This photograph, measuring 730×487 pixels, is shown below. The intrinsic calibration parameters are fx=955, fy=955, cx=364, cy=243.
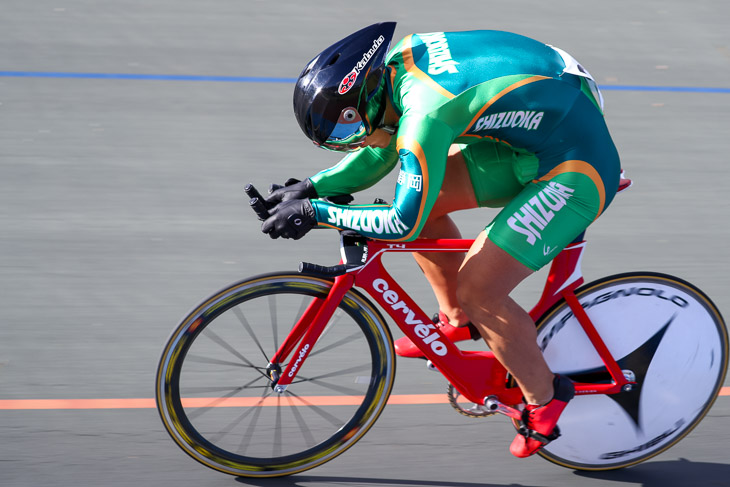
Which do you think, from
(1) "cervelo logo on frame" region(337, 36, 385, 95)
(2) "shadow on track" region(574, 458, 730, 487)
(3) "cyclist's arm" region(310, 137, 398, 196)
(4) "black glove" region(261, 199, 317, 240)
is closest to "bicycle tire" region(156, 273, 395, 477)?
(4) "black glove" region(261, 199, 317, 240)

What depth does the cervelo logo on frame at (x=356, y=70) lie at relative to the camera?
310 cm

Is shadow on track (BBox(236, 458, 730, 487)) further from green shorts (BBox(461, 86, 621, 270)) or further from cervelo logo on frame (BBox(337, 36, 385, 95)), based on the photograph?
cervelo logo on frame (BBox(337, 36, 385, 95))

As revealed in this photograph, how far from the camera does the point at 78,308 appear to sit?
4.86 metres

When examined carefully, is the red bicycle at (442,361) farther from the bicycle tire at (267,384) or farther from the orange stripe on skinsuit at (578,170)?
the orange stripe on skinsuit at (578,170)

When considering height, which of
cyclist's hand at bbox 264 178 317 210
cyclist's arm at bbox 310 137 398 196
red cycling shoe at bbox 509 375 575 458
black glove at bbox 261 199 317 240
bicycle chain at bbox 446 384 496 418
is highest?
black glove at bbox 261 199 317 240

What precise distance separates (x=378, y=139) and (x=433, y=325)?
0.73 metres

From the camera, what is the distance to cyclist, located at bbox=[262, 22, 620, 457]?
3.12m

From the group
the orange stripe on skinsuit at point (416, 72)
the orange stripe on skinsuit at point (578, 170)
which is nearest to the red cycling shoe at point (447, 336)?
the orange stripe on skinsuit at point (578, 170)

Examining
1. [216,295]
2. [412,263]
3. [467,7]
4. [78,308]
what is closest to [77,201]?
[78,308]

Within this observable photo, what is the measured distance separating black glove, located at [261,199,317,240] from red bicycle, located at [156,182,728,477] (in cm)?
23

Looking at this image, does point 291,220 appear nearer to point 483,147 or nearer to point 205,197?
point 483,147

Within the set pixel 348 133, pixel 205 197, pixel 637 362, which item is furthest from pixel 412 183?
pixel 205 197

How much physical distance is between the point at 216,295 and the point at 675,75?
18.9 ft

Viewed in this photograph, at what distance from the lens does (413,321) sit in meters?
3.54
